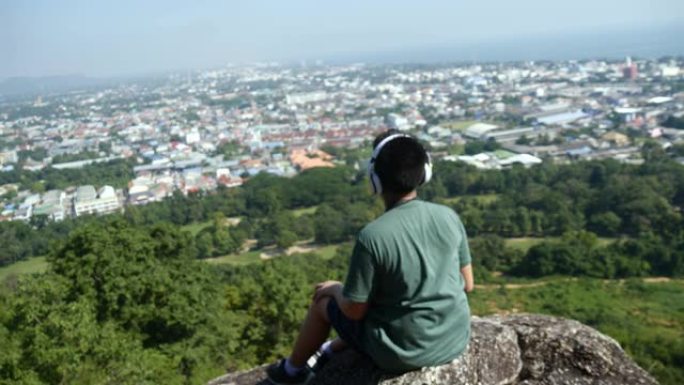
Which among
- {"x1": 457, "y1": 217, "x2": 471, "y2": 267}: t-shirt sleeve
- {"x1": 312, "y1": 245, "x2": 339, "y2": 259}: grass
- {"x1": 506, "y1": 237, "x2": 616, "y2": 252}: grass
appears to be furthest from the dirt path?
{"x1": 457, "y1": 217, "x2": 471, "y2": 267}: t-shirt sleeve

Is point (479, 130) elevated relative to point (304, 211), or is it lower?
elevated

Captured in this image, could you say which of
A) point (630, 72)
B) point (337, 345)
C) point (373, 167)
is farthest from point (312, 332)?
point (630, 72)

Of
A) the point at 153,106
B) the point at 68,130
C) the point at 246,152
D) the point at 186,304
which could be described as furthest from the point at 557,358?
the point at 153,106

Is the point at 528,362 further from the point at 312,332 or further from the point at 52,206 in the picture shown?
the point at 52,206

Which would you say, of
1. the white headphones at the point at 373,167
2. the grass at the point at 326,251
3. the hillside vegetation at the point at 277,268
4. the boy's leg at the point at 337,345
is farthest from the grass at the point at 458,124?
the white headphones at the point at 373,167

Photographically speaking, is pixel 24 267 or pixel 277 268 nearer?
pixel 277 268

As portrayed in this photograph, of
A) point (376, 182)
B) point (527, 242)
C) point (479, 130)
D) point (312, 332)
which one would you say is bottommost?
point (527, 242)

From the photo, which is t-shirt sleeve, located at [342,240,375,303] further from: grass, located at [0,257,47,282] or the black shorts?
grass, located at [0,257,47,282]

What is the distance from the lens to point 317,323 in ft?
8.07

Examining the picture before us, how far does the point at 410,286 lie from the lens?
2.03m

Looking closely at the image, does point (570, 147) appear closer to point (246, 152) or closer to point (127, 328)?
point (246, 152)

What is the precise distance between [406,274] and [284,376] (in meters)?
1.00

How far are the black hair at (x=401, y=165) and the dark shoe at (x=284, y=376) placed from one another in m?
1.06

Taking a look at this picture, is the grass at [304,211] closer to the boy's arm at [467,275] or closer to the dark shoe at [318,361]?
the dark shoe at [318,361]
